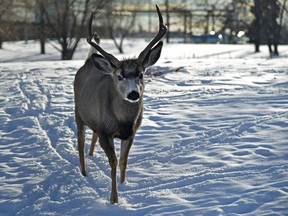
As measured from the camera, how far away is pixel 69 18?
34.1 metres

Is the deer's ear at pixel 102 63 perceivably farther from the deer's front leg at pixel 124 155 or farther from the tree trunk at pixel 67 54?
the tree trunk at pixel 67 54

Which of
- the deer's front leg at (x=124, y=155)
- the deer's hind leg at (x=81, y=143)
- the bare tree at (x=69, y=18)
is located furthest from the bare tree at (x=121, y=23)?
the deer's front leg at (x=124, y=155)

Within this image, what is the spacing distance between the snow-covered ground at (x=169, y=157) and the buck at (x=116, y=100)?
41cm

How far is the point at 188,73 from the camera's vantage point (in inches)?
636

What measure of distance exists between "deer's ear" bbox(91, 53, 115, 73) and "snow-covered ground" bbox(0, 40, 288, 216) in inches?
57.5

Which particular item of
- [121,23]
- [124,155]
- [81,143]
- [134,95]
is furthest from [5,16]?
[134,95]

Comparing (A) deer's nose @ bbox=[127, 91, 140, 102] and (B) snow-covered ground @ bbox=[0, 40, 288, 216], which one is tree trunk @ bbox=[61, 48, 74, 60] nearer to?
(B) snow-covered ground @ bbox=[0, 40, 288, 216]

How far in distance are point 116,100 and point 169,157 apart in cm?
156

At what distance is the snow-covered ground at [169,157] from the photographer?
5.69 m

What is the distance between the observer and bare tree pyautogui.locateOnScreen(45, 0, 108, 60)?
3123 centimetres

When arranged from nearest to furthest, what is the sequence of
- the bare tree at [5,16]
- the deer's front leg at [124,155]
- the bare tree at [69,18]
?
the deer's front leg at [124,155] → the bare tree at [69,18] → the bare tree at [5,16]

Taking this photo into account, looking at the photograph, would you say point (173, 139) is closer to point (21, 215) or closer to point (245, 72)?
point (21, 215)

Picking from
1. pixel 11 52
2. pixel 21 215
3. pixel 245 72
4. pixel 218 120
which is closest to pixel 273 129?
pixel 218 120

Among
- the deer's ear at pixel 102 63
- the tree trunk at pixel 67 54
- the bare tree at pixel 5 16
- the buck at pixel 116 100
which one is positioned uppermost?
the bare tree at pixel 5 16
